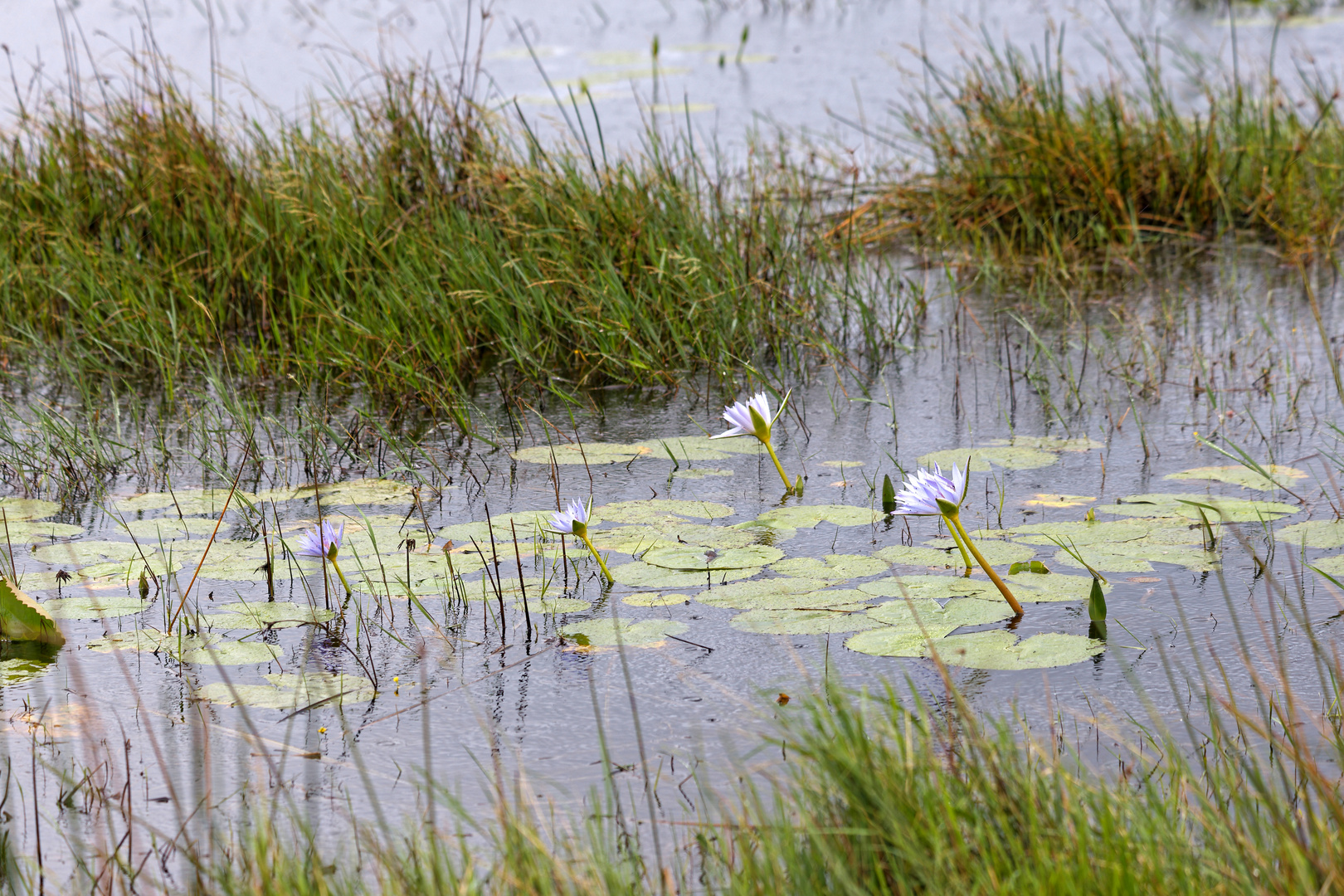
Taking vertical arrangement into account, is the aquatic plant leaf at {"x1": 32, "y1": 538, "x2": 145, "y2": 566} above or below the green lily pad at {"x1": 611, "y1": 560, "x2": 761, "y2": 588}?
above

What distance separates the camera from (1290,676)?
2.00m

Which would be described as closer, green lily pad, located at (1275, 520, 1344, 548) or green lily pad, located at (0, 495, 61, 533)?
green lily pad, located at (1275, 520, 1344, 548)

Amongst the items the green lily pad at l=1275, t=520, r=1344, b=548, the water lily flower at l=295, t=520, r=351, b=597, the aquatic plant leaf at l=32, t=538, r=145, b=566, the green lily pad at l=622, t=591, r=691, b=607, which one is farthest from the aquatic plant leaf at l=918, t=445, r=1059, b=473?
the aquatic plant leaf at l=32, t=538, r=145, b=566

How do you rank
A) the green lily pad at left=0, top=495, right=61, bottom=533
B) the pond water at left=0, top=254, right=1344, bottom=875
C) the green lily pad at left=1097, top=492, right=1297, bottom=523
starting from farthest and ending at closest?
1. the green lily pad at left=0, top=495, right=61, bottom=533
2. the green lily pad at left=1097, top=492, right=1297, bottom=523
3. the pond water at left=0, top=254, right=1344, bottom=875

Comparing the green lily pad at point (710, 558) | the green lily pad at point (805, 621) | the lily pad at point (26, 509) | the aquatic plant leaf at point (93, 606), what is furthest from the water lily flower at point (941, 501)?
the lily pad at point (26, 509)

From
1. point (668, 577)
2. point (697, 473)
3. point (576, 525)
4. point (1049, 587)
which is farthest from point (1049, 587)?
point (697, 473)

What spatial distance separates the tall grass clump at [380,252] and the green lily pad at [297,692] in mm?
1570

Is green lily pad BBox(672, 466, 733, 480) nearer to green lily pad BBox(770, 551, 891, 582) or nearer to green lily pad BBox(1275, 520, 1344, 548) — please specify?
green lily pad BBox(770, 551, 891, 582)

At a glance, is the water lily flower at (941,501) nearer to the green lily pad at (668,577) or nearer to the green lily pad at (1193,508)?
the green lily pad at (668,577)

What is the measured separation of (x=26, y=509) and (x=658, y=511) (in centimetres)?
140

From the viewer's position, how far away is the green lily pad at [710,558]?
8.16ft

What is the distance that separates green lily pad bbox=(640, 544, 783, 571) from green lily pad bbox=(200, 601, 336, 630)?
23.7 inches

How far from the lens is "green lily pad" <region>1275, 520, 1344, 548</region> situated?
2412mm

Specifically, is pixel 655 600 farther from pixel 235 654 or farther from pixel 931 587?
pixel 235 654
